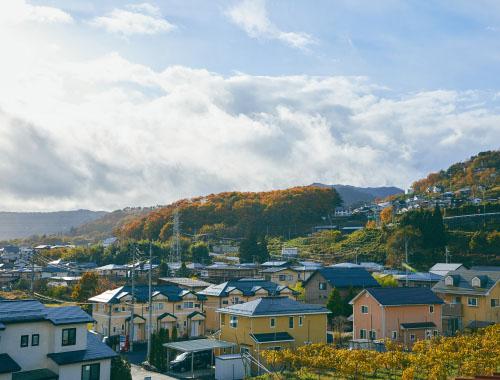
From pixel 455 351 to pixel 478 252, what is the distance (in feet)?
132

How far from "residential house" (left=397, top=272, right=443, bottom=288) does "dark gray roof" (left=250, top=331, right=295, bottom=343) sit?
23.8m

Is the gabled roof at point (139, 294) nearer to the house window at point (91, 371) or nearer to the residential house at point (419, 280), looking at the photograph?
the house window at point (91, 371)

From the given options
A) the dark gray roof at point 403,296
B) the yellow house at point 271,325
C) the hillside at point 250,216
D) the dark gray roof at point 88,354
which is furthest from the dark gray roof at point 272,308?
the hillside at point 250,216

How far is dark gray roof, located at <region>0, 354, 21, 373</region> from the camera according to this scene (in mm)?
18616

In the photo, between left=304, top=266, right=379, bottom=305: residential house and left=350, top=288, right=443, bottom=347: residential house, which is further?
left=304, top=266, right=379, bottom=305: residential house

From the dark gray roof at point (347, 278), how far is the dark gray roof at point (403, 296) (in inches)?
411

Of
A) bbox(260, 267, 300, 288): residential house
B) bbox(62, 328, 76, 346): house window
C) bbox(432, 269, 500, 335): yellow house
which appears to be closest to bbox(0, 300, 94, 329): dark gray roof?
bbox(62, 328, 76, 346): house window

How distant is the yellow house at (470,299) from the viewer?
3797 cm

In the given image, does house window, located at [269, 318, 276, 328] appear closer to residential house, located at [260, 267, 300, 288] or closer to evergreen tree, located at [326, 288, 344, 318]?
evergreen tree, located at [326, 288, 344, 318]

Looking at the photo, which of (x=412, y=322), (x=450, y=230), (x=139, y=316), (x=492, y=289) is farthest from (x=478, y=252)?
(x=139, y=316)

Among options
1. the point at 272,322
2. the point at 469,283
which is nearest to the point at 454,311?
the point at 469,283

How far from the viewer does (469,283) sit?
39.6m

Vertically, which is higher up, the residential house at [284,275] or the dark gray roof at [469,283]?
the dark gray roof at [469,283]

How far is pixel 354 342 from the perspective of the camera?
31.8m
